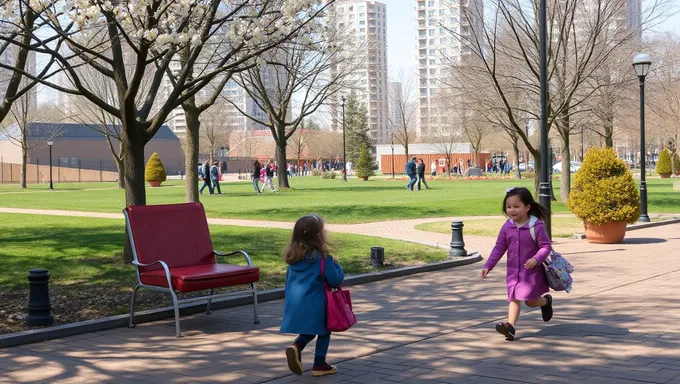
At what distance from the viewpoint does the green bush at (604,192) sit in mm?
15180

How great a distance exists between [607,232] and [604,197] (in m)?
0.71

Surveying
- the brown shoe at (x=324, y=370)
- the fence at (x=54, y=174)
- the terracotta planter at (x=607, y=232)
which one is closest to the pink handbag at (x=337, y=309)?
the brown shoe at (x=324, y=370)

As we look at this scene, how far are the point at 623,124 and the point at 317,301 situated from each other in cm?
3043

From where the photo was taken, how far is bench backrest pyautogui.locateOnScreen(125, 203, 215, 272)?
8086 millimetres

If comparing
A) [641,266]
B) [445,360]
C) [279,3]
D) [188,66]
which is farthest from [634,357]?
[279,3]

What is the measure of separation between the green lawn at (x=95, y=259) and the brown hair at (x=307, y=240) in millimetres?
132

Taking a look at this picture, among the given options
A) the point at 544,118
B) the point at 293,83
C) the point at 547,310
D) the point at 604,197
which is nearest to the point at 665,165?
the point at 293,83

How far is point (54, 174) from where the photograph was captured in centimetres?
7094

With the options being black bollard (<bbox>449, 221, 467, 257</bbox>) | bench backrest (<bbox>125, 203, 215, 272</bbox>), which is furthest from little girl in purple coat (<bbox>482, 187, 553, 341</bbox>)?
black bollard (<bbox>449, 221, 467, 257</bbox>)

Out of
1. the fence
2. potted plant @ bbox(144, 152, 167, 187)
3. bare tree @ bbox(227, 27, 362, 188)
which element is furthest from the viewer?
the fence

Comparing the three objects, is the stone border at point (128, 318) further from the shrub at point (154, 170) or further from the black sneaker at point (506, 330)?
the shrub at point (154, 170)

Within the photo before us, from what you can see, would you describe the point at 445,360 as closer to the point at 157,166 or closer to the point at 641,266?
the point at 641,266

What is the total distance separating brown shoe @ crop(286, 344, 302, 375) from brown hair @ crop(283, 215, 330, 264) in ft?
2.09

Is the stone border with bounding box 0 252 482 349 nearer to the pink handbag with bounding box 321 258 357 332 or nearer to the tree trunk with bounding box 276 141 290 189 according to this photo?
the pink handbag with bounding box 321 258 357 332
